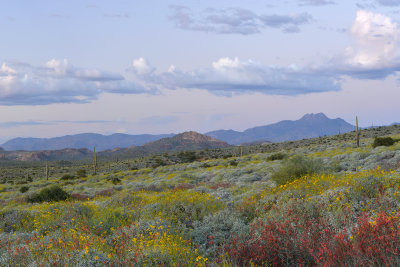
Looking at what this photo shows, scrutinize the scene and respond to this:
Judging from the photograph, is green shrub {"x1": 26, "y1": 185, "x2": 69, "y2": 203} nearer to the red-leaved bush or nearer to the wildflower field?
the wildflower field

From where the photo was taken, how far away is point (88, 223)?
30.6 ft

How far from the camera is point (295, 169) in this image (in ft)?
49.2

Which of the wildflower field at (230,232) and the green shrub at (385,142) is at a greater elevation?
the green shrub at (385,142)

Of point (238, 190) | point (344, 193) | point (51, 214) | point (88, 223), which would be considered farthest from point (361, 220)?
point (51, 214)

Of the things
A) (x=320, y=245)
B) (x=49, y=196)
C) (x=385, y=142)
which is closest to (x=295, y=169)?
(x=320, y=245)

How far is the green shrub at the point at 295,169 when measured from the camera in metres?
14.8

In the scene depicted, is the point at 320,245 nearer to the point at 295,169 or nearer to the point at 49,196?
the point at 295,169

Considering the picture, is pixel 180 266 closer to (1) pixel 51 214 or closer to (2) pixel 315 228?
(2) pixel 315 228

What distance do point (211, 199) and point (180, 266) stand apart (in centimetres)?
584

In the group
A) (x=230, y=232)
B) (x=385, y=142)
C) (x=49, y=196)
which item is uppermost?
(x=385, y=142)

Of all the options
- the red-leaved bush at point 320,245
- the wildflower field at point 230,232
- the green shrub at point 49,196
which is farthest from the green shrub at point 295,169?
the green shrub at point 49,196

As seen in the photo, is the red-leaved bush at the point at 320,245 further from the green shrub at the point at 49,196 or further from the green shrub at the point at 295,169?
the green shrub at the point at 49,196

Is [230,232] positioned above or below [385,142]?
below

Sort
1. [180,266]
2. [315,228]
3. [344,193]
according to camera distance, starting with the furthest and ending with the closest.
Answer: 1. [344,193]
2. [315,228]
3. [180,266]
